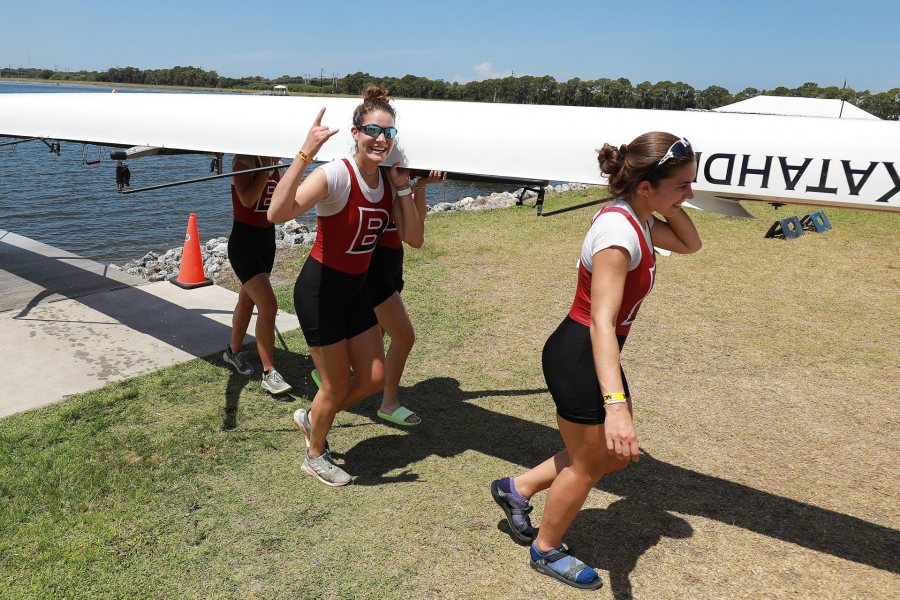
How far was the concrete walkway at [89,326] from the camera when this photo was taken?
186 inches

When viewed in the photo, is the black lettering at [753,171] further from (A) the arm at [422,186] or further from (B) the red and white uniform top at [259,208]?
(B) the red and white uniform top at [259,208]

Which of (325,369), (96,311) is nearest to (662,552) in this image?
(325,369)

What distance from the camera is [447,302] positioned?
6.70m

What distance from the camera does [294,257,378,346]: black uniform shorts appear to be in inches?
129

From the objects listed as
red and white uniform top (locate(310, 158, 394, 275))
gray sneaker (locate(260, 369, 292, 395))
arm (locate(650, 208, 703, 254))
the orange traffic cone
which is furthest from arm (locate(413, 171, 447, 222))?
the orange traffic cone

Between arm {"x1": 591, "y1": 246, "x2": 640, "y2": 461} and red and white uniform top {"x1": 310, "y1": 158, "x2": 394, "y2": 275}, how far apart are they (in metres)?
1.31

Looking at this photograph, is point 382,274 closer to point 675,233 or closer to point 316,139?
point 316,139

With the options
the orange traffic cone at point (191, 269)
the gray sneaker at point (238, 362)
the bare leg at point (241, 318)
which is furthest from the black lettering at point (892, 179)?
the orange traffic cone at point (191, 269)

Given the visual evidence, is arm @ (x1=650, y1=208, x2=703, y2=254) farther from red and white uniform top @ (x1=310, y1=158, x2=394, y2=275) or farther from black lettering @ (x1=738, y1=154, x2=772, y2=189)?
red and white uniform top @ (x1=310, y1=158, x2=394, y2=275)

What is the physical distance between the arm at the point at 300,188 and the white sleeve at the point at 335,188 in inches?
1.6

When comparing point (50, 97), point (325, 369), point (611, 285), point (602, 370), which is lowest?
point (325, 369)

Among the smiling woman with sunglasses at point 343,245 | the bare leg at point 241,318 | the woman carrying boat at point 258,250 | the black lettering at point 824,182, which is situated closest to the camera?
the black lettering at point 824,182

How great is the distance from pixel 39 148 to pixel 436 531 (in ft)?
112

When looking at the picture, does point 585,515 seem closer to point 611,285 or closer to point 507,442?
point 507,442
